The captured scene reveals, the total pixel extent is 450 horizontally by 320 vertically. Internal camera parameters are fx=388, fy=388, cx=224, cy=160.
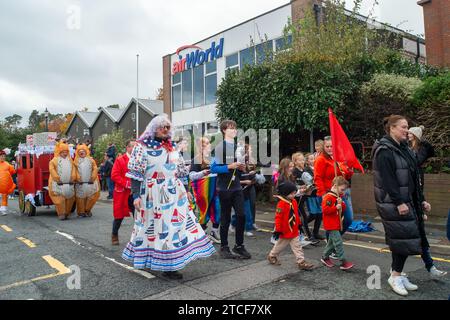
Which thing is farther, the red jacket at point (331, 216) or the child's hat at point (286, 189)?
the child's hat at point (286, 189)

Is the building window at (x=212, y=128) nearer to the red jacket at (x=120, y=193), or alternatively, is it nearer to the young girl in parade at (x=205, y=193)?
the young girl in parade at (x=205, y=193)

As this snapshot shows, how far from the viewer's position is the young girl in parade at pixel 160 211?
4711mm

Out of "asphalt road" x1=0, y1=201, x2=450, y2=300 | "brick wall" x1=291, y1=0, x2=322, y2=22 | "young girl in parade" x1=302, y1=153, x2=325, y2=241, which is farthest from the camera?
"brick wall" x1=291, y1=0, x2=322, y2=22

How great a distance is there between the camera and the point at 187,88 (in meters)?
25.0

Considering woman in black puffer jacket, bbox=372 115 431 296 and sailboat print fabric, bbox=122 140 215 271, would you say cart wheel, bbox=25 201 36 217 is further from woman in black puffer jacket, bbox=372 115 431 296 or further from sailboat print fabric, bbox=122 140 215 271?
woman in black puffer jacket, bbox=372 115 431 296

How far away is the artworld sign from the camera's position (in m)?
22.2

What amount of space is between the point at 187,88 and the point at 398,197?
21.9 meters

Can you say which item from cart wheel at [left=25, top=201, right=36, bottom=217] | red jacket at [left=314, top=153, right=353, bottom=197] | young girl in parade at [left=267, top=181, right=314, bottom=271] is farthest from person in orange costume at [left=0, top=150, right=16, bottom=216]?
red jacket at [left=314, top=153, right=353, bottom=197]

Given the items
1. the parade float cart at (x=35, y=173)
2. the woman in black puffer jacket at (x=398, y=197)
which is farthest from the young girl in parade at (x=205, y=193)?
the parade float cart at (x=35, y=173)

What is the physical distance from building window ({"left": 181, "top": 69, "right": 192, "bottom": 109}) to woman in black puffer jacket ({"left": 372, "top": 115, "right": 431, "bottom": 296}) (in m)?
21.0

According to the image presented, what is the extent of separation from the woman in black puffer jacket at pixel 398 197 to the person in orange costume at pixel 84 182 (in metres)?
8.55

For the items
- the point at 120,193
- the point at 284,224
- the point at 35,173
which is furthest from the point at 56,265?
the point at 35,173

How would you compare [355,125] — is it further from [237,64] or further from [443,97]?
[237,64]
